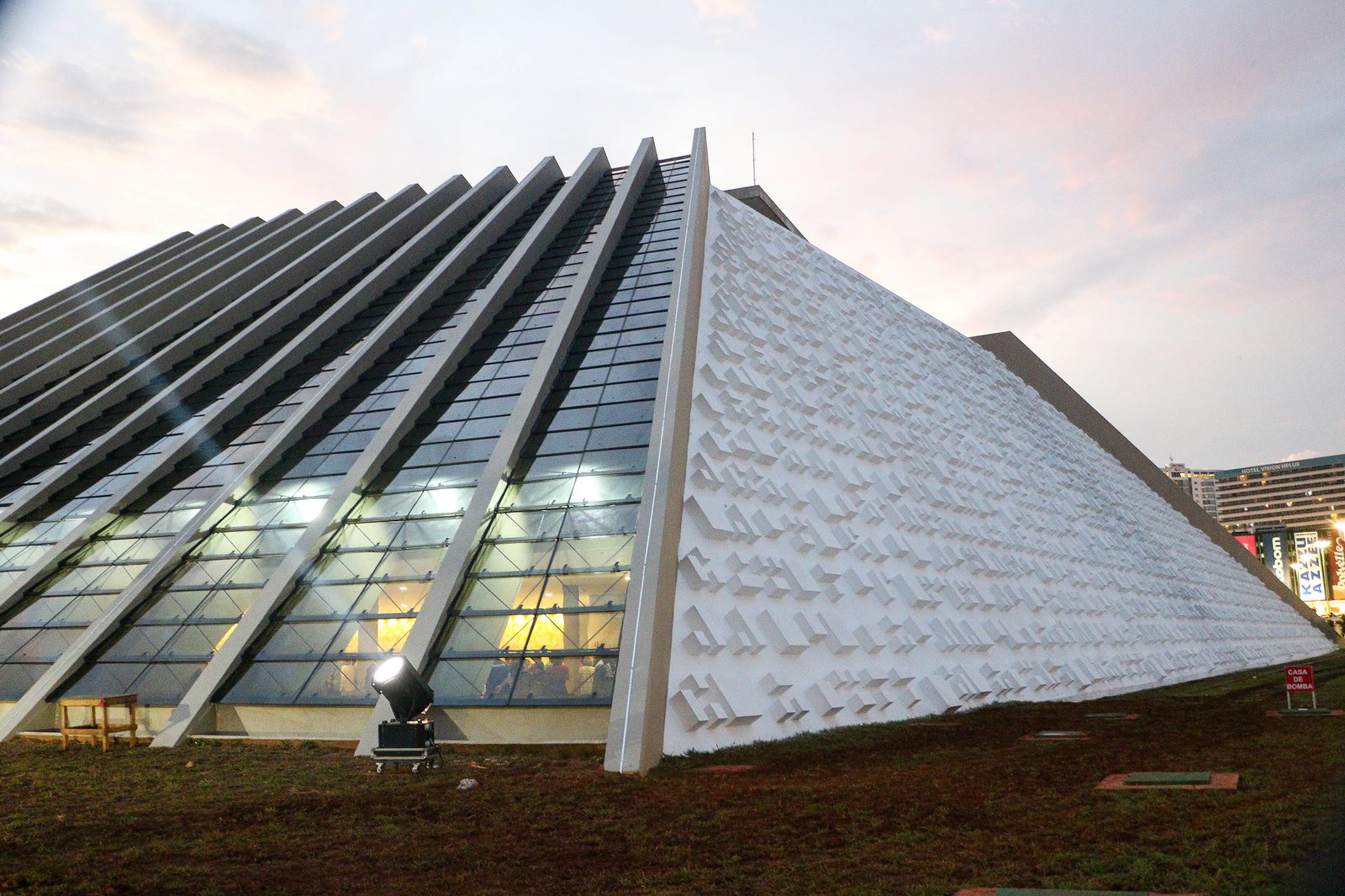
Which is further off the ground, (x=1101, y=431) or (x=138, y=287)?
(x=138, y=287)

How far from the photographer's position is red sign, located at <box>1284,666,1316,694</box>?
12.9m

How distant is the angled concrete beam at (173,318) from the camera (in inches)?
801

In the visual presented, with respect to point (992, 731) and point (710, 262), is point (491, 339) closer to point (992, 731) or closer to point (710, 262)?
point (710, 262)

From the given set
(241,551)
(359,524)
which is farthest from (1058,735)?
(241,551)

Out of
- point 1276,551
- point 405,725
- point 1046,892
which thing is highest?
point 405,725

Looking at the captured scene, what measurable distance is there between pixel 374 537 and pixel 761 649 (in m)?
4.96

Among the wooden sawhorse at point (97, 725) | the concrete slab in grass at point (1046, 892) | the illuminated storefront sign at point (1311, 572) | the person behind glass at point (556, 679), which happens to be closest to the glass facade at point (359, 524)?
the person behind glass at point (556, 679)

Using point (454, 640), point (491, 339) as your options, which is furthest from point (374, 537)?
point (491, 339)

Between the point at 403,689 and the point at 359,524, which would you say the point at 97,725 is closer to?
the point at 359,524

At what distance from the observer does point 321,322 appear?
64.7 feet

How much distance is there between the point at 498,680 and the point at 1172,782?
6247mm

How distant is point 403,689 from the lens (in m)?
9.57

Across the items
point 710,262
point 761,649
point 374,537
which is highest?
point 710,262

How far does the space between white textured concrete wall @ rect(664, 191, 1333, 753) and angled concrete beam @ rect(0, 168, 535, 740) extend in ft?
21.7
